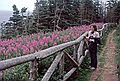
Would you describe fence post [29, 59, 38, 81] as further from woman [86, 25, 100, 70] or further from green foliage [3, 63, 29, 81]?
woman [86, 25, 100, 70]

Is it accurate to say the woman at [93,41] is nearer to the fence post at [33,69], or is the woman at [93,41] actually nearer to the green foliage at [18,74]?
the green foliage at [18,74]

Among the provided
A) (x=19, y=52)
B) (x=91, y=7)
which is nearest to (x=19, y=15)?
(x=91, y=7)

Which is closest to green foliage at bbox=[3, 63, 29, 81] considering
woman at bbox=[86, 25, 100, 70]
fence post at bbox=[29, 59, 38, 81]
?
fence post at bbox=[29, 59, 38, 81]

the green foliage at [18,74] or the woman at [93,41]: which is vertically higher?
the green foliage at [18,74]

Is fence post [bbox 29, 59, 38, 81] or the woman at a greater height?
fence post [bbox 29, 59, 38, 81]

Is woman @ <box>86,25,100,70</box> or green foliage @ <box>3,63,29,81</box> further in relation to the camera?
woman @ <box>86,25,100,70</box>

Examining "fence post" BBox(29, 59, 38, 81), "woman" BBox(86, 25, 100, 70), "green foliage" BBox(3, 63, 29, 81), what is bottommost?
"woman" BBox(86, 25, 100, 70)

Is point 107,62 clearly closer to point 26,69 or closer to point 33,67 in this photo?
point 26,69

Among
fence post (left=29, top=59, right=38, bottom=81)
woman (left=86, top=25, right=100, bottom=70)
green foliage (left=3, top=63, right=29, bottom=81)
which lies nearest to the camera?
fence post (left=29, top=59, right=38, bottom=81)

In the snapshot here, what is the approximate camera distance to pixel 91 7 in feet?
236

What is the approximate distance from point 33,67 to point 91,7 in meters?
68.1

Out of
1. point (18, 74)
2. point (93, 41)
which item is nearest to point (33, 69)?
point (18, 74)

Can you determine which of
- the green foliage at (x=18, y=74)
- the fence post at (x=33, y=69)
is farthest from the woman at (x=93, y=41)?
the fence post at (x=33, y=69)

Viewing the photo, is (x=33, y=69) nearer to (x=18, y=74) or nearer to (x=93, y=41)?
(x=18, y=74)
